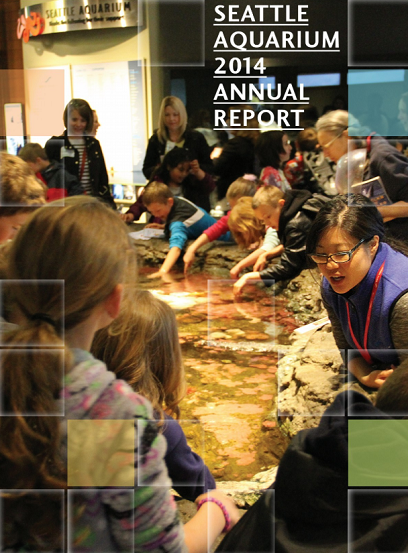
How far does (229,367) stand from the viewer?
1.52 m

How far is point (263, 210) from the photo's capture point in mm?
1885

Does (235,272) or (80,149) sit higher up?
(80,149)

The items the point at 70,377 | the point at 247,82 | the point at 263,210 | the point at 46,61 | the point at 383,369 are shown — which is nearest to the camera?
the point at 70,377

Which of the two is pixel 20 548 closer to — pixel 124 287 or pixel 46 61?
pixel 124 287

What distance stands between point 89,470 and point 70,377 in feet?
0.35

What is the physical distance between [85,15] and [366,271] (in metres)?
0.77

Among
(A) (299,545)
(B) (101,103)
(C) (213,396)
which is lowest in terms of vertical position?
(C) (213,396)

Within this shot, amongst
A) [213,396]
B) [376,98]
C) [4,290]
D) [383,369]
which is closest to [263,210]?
[376,98]

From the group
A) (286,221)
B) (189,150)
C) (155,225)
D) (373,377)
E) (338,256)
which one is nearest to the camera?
(373,377)
